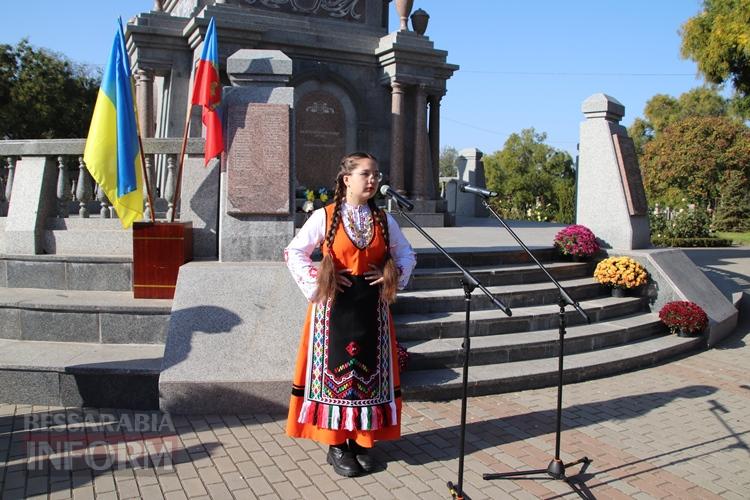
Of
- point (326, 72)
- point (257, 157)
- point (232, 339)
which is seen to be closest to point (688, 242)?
point (326, 72)

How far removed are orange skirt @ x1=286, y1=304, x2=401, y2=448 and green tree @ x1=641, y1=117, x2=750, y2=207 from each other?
39.8m

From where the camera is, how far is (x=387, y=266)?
13.9ft

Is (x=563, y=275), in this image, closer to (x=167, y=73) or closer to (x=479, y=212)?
(x=167, y=73)

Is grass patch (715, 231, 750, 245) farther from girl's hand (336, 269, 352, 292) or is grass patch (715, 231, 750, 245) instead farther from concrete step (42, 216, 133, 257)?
girl's hand (336, 269, 352, 292)

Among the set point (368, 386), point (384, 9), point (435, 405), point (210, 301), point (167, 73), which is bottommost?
point (435, 405)

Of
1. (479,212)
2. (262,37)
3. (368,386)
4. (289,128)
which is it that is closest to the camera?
(368,386)

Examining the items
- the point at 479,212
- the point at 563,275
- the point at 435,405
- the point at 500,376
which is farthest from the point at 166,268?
the point at 479,212

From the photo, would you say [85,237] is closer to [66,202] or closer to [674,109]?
[66,202]

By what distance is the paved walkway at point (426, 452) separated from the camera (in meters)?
4.11

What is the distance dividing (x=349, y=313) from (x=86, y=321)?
11.1ft

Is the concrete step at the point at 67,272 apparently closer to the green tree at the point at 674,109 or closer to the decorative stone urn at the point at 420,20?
the decorative stone urn at the point at 420,20

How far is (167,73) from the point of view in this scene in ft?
47.9

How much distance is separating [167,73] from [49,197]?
25.2ft

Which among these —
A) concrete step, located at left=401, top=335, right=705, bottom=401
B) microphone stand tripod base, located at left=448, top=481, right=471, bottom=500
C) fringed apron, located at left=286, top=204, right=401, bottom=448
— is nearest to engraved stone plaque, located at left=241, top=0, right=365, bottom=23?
concrete step, located at left=401, top=335, right=705, bottom=401
